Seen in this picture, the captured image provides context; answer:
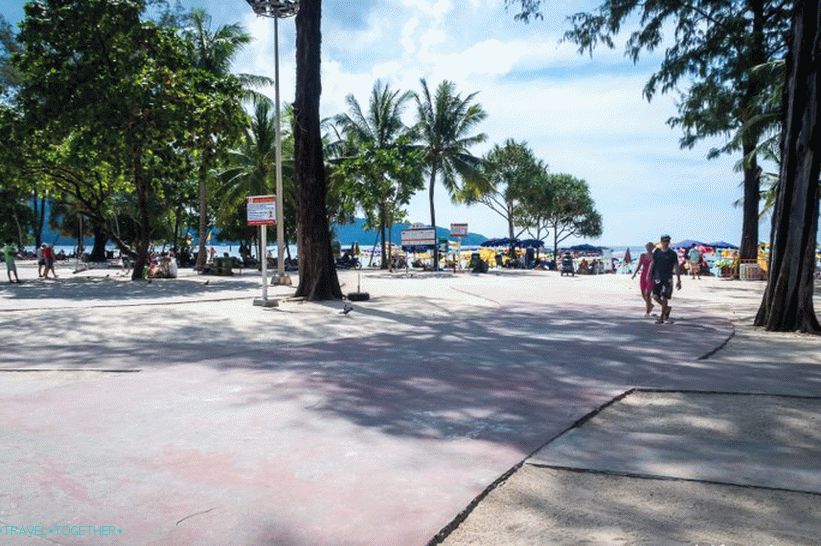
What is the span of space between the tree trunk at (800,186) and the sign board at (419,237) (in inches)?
850

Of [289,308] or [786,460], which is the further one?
[289,308]

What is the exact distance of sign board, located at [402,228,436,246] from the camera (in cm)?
3234

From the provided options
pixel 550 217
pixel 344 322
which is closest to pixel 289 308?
pixel 344 322

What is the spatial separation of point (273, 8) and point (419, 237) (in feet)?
49.3

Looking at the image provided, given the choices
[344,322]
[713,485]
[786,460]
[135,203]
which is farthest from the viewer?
[135,203]

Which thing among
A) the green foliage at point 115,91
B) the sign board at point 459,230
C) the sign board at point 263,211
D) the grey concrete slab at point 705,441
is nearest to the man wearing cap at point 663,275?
the grey concrete slab at point 705,441

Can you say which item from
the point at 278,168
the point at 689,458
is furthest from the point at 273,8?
the point at 689,458

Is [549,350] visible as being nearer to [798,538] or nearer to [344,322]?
[344,322]

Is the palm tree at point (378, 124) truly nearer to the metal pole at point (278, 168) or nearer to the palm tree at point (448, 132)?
the palm tree at point (448, 132)

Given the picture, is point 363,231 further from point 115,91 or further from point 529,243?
point 115,91

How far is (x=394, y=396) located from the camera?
5.88 metres

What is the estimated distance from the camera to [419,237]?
107 feet

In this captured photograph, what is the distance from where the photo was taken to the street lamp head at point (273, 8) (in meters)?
19.6

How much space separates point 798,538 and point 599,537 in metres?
0.93
